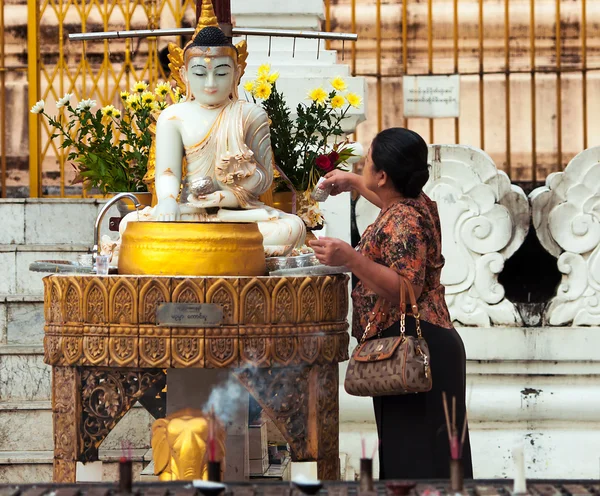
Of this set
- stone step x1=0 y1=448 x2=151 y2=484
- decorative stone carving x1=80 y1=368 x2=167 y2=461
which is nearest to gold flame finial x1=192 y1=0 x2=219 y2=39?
decorative stone carving x1=80 y1=368 x2=167 y2=461

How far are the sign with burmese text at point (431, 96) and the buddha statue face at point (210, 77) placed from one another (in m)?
4.95

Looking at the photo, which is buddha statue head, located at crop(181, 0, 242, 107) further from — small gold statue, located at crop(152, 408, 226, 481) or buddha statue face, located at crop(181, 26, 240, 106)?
small gold statue, located at crop(152, 408, 226, 481)

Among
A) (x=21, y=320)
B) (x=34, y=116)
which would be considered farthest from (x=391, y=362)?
(x=34, y=116)

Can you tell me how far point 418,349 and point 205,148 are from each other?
3.64 ft

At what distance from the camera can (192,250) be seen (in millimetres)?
3816

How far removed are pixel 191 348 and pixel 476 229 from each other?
92.0 inches

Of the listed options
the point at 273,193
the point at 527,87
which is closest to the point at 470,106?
the point at 527,87

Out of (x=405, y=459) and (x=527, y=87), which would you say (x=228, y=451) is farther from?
(x=527, y=87)

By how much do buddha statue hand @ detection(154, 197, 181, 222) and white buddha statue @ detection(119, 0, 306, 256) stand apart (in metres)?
0.03

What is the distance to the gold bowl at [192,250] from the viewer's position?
3.81m

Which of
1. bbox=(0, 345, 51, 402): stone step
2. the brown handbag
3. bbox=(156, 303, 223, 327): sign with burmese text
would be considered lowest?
bbox=(0, 345, 51, 402): stone step

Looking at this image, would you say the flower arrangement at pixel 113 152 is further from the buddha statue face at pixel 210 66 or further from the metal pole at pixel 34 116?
the metal pole at pixel 34 116

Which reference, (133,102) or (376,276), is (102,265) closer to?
(376,276)

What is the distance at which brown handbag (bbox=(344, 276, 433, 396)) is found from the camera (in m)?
3.62
